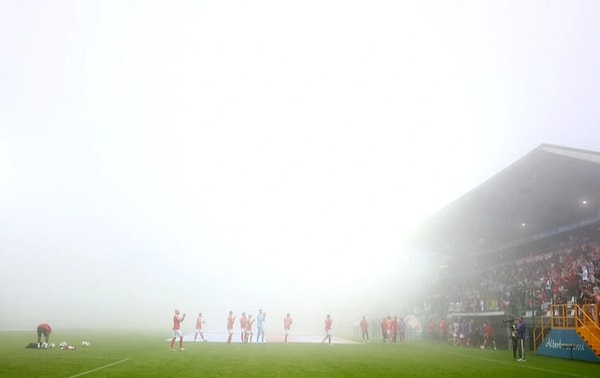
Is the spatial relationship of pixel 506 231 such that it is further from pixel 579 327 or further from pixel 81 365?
pixel 81 365

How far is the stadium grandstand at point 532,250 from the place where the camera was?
80.6 feet

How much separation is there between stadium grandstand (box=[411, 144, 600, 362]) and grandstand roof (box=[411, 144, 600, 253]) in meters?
0.06

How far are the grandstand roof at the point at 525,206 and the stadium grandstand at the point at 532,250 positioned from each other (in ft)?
0.21

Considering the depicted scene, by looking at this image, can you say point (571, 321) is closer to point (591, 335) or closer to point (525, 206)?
point (591, 335)

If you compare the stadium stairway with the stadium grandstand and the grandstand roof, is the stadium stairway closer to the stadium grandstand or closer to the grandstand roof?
the stadium grandstand

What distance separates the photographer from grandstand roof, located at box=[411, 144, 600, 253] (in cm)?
2894

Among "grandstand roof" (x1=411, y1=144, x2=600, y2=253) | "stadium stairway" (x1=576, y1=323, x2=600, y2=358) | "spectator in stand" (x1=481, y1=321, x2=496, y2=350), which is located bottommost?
"spectator in stand" (x1=481, y1=321, x2=496, y2=350)

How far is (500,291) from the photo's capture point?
128 ft

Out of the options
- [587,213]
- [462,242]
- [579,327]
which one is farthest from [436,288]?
[579,327]

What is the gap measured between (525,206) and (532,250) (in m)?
8.55

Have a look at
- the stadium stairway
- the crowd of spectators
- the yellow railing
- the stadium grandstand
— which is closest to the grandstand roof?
the stadium grandstand

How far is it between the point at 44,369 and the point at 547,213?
3737 cm

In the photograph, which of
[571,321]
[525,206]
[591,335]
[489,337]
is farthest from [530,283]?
[591,335]

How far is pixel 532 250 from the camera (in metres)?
45.8
